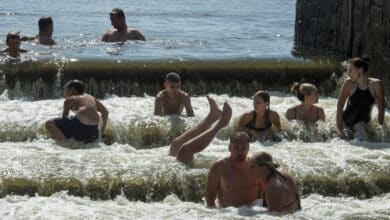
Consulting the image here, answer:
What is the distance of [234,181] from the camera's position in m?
8.70

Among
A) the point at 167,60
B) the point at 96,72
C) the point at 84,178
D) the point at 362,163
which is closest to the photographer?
the point at 84,178

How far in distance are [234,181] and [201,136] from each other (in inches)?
63.2

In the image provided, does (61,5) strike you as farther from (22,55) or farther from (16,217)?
(16,217)

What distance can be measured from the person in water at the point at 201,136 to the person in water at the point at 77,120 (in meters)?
1.24

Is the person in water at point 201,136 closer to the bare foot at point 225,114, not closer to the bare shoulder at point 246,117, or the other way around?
the bare foot at point 225,114

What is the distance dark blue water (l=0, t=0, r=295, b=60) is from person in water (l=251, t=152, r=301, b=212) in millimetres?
6944

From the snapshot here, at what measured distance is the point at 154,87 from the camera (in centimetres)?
1388

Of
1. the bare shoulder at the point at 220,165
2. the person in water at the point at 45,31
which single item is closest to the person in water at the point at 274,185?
the bare shoulder at the point at 220,165

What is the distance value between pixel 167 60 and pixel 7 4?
20.8 m

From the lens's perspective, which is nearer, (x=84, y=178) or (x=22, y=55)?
(x=84, y=178)

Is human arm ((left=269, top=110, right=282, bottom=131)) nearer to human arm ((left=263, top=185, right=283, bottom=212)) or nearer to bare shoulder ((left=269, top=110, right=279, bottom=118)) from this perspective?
bare shoulder ((left=269, top=110, right=279, bottom=118))

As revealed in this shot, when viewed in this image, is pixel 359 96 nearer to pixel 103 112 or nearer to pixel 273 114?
pixel 273 114

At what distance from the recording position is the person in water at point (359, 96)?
12180 millimetres

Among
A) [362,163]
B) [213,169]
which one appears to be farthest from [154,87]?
[213,169]
